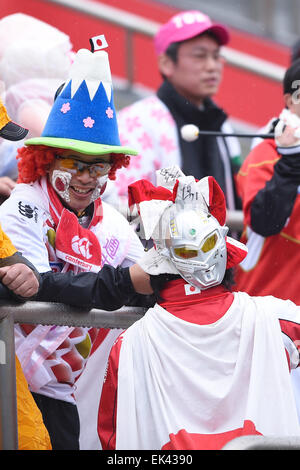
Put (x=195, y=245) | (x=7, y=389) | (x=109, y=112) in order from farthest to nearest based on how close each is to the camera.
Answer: (x=109, y=112) → (x=195, y=245) → (x=7, y=389)

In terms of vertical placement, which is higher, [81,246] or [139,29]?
[81,246]

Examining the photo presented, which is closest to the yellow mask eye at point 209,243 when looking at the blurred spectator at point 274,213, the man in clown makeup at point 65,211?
the man in clown makeup at point 65,211

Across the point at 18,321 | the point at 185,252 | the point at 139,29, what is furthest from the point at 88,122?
the point at 139,29

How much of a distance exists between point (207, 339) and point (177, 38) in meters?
2.60

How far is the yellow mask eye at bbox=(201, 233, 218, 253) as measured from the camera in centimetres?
326

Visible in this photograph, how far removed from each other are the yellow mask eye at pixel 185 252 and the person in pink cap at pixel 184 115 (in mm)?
1695

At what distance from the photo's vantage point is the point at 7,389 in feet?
10.3

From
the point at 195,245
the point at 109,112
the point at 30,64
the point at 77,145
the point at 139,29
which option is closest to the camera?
the point at 195,245

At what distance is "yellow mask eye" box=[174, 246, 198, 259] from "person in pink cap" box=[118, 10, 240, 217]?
169cm

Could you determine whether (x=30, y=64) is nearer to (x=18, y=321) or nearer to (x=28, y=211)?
(x=28, y=211)

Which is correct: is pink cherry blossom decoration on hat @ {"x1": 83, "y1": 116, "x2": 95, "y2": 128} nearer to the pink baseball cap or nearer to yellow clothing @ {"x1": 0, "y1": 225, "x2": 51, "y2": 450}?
yellow clothing @ {"x1": 0, "y1": 225, "x2": 51, "y2": 450}

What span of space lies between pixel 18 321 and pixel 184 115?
2223mm

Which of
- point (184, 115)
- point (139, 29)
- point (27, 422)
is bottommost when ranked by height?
point (139, 29)
